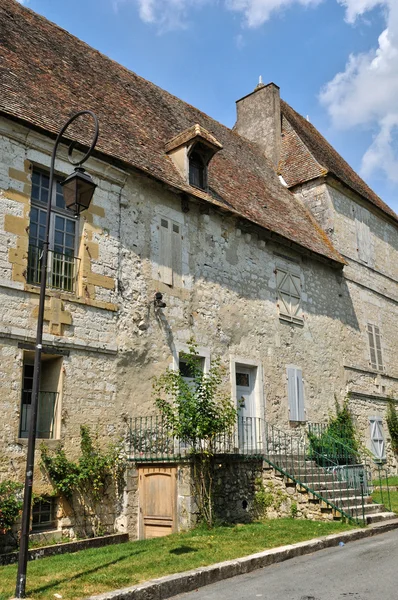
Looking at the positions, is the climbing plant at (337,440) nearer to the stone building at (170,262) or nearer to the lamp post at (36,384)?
the stone building at (170,262)

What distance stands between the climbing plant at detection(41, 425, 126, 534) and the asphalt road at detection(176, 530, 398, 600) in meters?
3.14

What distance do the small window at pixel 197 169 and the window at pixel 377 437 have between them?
8.05 metres

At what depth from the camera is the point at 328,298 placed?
15336 millimetres

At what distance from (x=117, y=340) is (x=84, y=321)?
73cm

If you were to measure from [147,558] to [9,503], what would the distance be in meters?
2.13

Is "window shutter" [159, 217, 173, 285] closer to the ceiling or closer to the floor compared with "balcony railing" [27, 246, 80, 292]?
closer to the ceiling

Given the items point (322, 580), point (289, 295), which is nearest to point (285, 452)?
point (289, 295)

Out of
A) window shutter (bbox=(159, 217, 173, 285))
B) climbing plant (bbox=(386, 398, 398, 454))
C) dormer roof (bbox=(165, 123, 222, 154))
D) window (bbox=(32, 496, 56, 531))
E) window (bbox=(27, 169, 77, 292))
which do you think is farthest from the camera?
climbing plant (bbox=(386, 398, 398, 454))

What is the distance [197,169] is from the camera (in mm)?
12586

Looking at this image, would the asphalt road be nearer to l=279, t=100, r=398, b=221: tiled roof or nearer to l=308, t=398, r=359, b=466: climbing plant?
l=308, t=398, r=359, b=466: climbing plant

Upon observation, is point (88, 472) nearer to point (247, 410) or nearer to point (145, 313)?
point (145, 313)

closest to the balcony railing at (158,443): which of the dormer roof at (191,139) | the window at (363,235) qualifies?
the dormer roof at (191,139)

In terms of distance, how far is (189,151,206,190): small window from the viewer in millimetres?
12438

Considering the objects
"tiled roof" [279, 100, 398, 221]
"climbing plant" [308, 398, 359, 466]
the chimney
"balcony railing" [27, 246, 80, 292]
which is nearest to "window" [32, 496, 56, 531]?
"balcony railing" [27, 246, 80, 292]
